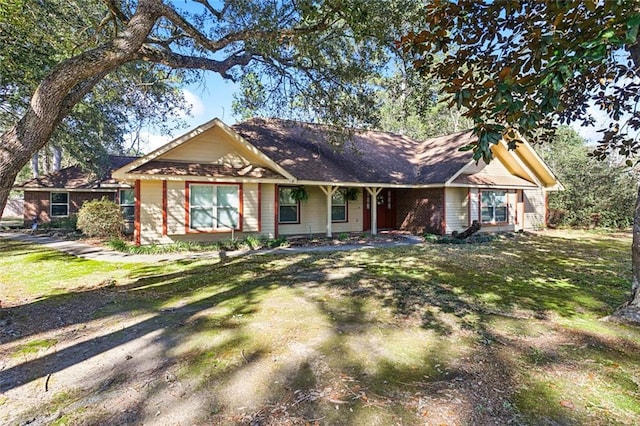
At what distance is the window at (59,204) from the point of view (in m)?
21.0

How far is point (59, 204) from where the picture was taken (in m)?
21.2

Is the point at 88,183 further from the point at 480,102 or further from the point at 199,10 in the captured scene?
the point at 480,102

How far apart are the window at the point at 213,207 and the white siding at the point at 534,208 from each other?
15.7 m

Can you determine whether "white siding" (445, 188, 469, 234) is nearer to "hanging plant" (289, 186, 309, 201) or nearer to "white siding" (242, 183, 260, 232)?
"hanging plant" (289, 186, 309, 201)

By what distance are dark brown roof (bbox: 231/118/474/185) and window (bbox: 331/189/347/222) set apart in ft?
4.34

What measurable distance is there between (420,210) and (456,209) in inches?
64.2

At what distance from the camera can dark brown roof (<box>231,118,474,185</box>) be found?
1496 centimetres

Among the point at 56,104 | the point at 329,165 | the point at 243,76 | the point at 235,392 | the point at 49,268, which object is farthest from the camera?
the point at 329,165

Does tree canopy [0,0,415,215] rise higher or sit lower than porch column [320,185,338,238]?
higher

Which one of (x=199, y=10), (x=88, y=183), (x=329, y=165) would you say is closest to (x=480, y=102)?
(x=199, y=10)

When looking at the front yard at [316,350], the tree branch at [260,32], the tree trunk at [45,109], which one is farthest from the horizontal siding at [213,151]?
the tree trunk at [45,109]

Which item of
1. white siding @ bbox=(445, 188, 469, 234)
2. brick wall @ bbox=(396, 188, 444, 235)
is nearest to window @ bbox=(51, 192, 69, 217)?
brick wall @ bbox=(396, 188, 444, 235)

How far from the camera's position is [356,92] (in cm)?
980

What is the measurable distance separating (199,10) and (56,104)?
5.99 metres
